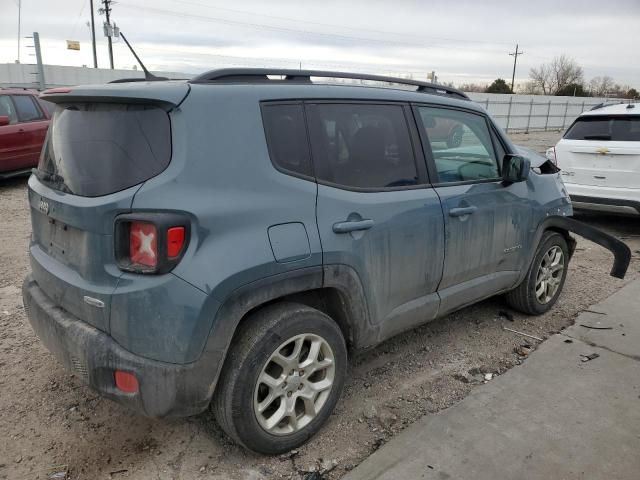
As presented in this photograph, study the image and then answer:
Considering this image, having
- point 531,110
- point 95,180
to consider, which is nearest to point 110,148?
point 95,180

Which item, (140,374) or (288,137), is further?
(288,137)

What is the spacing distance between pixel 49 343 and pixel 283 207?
1.35 meters

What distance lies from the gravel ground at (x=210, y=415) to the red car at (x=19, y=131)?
5683 millimetres

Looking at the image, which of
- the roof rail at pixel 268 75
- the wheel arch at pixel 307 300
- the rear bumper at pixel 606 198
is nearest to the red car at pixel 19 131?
the roof rail at pixel 268 75

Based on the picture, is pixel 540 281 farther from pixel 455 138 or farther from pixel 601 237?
pixel 455 138

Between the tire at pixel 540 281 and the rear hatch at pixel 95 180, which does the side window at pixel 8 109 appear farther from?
the tire at pixel 540 281

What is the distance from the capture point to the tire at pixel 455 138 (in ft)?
11.5

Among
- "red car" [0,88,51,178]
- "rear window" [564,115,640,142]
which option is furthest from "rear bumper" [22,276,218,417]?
"red car" [0,88,51,178]

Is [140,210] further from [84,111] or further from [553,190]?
[553,190]

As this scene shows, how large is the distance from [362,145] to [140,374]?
1.63 metres

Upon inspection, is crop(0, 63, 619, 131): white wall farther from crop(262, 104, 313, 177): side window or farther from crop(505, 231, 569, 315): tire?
crop(262, 104, 313, 177): side window

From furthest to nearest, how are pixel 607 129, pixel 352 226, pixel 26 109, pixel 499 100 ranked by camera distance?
pixel 499 100
pixel 26 109
pixel 607 129
pixel 352 226

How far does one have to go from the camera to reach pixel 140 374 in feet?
7.09

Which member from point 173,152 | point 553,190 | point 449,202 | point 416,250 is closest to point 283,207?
point 173,152
